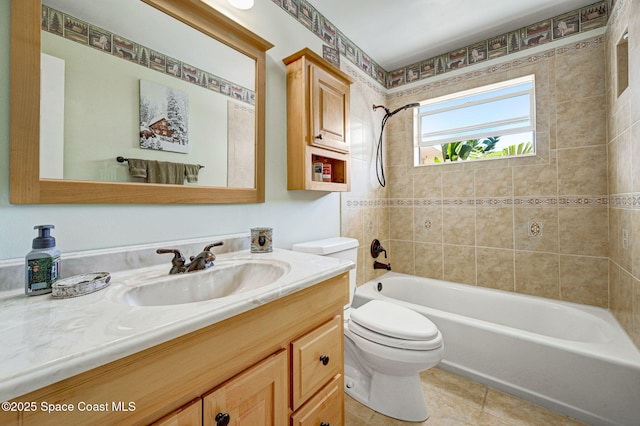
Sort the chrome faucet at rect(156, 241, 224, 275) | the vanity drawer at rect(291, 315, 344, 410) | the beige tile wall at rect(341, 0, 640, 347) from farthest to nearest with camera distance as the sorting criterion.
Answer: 1. the beige tile wall at rect(341, 0, 640, 347)
2. the chrome faucet at rect(156, 241, 224, 275)
3. the vanity drawer at rect(291, 315, 344, 410)

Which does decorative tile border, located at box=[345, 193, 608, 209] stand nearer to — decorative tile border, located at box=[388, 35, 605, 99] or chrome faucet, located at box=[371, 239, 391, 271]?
chrome faucet, located at box=[371, 239, 391, 271]

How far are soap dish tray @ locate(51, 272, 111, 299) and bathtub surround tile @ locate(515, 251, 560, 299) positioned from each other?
8.32ft

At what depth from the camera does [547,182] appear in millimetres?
1901

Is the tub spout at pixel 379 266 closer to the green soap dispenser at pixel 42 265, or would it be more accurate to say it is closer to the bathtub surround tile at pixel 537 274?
the bathtub surround tile at pixel 537 274

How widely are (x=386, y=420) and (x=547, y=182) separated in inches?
77.3

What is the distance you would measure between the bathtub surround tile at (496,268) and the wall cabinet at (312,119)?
1456mm

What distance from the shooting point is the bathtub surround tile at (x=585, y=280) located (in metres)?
1.73

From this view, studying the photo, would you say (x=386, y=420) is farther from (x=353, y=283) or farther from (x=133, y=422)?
(x=133, y=422)

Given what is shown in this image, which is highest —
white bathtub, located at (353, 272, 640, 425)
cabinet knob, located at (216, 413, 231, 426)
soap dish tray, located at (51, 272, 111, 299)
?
soap dish tray, located at (51, 272, 111, 299)

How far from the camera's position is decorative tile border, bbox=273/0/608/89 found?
1693 mm

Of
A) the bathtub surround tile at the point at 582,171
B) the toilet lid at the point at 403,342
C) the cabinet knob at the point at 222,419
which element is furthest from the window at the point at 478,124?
the cabinet knob at the point at 222,419

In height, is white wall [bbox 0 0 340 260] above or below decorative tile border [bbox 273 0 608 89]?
below

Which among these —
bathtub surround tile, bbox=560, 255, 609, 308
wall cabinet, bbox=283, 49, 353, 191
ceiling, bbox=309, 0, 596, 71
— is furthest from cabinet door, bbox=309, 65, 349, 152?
bathtub surround tile, bbox=560, 255, 609, 308

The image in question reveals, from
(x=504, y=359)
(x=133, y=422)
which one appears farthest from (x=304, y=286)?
(x=504, y=359)
